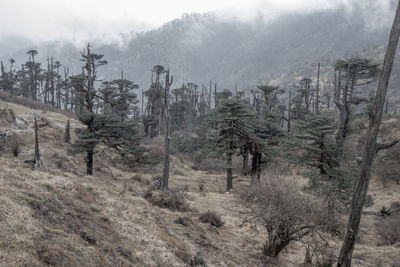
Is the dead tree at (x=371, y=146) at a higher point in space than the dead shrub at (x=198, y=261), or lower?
higher

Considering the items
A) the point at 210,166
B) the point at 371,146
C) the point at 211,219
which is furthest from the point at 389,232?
the point at 210,166

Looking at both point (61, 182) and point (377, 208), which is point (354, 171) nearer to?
point (377, 208)

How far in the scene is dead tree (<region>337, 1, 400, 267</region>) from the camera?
22.6ft

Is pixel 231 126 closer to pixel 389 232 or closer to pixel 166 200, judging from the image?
pixel 166 200

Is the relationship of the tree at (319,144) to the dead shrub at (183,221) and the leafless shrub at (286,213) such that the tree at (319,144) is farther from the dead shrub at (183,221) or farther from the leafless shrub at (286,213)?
the dead shrub at (183,221)

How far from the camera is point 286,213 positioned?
31.1 feet

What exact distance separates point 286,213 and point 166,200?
7100 millimetres

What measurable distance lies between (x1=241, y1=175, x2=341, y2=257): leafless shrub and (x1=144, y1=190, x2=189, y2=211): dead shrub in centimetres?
532

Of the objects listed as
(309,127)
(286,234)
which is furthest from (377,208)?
(286,234)

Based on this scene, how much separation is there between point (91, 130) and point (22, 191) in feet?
35.5

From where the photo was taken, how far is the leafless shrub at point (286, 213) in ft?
31.4

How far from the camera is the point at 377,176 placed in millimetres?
25250

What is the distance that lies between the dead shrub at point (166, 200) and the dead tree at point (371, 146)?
8.86 meters

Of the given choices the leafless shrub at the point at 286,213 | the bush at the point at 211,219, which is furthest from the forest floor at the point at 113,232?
the leafless shrub at the point at 286,213
